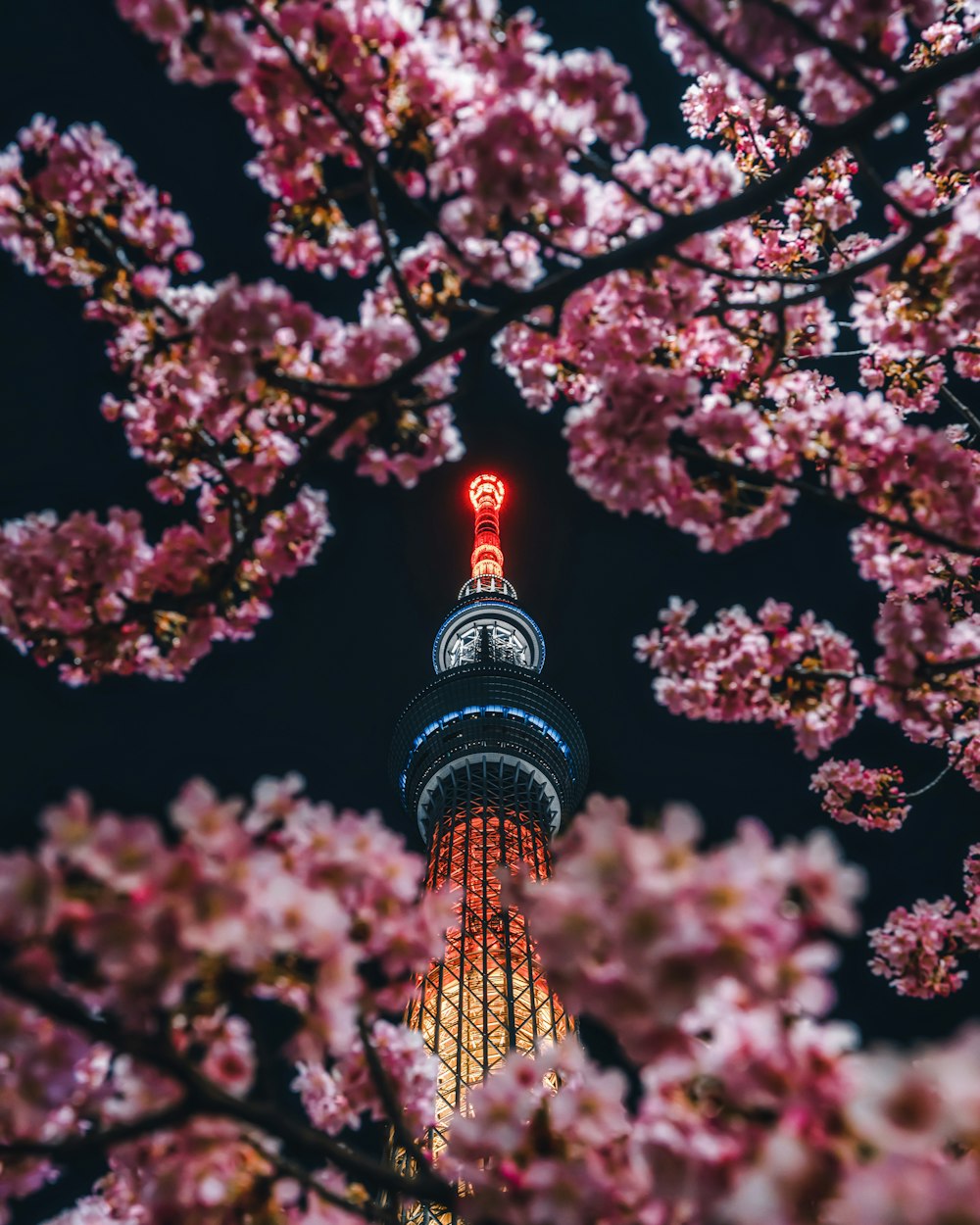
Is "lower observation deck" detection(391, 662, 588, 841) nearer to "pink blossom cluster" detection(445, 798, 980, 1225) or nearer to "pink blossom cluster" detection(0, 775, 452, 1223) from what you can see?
"pink blossom cluster" detection(0, 775, 452, 1223)

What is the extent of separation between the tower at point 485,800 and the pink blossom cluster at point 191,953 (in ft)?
65.5

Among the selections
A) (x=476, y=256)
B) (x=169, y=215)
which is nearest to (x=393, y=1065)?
(x=476, y=256)

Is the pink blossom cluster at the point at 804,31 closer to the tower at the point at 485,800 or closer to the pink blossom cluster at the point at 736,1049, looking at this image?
the pink blossom cluster at the point at 736,1049

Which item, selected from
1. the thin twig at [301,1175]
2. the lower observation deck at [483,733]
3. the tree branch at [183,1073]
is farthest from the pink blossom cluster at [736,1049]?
the lower observation deck at [483,733]

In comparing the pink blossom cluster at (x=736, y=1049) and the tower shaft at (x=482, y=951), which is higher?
the tower shaft at (x=482, y=951)

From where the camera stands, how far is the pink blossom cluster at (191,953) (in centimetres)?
160

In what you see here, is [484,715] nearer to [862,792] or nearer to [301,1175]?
[862,792]

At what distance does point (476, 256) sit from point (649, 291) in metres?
0.92

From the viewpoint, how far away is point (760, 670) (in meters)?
4.83

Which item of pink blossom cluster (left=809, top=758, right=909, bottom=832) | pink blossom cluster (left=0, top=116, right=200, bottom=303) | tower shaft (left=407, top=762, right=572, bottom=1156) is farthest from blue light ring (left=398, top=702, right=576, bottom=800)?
pink blossom cluster (left=0, top=116, right=200, bottom=303)

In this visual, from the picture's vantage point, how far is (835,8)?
3.01m

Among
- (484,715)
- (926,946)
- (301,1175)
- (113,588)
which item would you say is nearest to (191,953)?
(301,1175)

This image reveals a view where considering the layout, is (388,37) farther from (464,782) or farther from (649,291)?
(464,782)

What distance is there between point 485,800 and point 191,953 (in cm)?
2674
